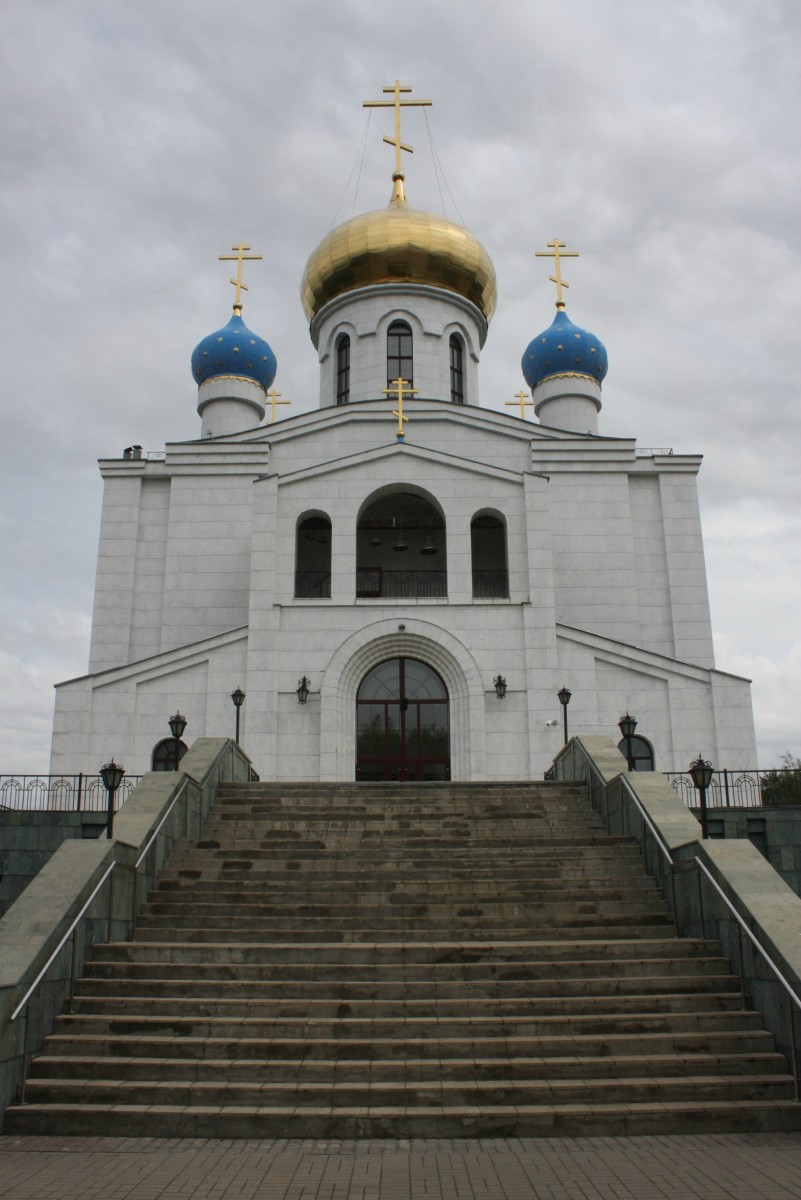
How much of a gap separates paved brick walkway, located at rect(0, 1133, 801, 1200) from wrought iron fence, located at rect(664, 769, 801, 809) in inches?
449

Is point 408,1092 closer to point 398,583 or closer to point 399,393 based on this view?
point 398,583

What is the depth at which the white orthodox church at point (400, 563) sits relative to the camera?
21.0 m

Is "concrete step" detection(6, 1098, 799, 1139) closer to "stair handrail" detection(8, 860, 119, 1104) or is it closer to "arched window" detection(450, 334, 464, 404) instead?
"stair handrail" detection(8, 860, 119, 1104)

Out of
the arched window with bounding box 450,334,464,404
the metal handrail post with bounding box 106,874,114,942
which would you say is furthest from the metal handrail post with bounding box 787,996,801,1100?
the arched window with bounding box 450,334,464,404

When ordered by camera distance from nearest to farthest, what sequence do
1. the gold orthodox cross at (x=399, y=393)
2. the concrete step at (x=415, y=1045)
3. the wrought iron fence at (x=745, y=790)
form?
the concrete step at (x=415, y=1045) < the wrought iron fence at (x=745, y=790) < the gold orthodox cross at (x=399, y=393)

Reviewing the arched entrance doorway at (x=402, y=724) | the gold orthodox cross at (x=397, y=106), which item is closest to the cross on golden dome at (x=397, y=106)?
the gold orthodox cross at (x=397, y=106)

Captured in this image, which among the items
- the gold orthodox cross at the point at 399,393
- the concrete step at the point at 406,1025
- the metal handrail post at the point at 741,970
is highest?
the gold orthodox cross at the point at 399,393

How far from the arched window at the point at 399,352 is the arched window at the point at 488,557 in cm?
629

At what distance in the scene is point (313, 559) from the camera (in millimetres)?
26484

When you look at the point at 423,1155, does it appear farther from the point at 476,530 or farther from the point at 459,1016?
the point at 476,530

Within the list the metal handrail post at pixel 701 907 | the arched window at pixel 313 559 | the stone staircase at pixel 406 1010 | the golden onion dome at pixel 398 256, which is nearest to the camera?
the stone staircase at pixel 406 1010

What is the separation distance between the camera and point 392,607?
21.4m

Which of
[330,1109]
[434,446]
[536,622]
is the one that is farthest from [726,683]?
[330,1109]

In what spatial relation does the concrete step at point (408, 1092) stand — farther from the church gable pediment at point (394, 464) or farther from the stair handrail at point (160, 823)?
the church gable pediment at point (394, 464)
